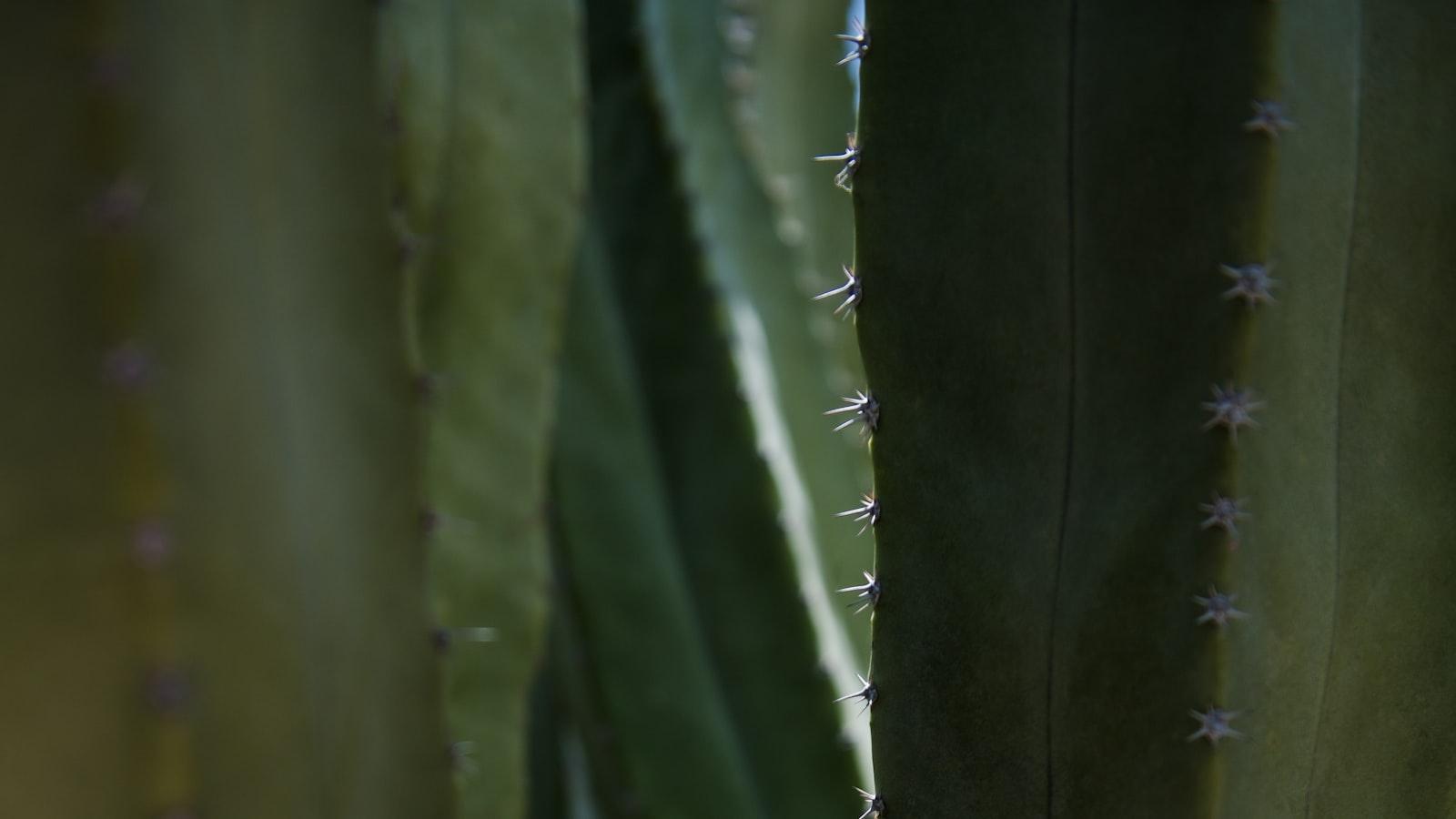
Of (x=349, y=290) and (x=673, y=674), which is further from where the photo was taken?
(x=673, y=674)

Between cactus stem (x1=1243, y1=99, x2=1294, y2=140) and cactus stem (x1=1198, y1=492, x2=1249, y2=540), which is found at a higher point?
cactus stem (x1=1243, y1=99, x2=1294, y2=140)

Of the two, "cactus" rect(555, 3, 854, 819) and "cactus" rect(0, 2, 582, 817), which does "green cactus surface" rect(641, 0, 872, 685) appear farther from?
"cactus" rect(0, 2, 582, 817)

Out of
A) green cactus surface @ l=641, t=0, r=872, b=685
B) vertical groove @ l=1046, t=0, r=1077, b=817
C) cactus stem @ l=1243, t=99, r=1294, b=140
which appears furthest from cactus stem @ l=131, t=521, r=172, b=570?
green cactus surface @ l=641, t=0, r=872, b=685

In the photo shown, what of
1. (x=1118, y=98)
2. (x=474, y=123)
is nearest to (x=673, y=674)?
(x=474, y=123)

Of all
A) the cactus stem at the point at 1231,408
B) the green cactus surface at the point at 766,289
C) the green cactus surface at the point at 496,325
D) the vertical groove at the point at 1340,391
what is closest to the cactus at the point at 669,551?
the green cactus surface at the point at 766,289

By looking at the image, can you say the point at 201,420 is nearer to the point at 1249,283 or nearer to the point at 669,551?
the point at 1249,283

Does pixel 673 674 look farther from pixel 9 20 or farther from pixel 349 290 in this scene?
pixel 9 20

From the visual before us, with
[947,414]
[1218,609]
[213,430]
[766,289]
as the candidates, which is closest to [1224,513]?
[1218,609]
